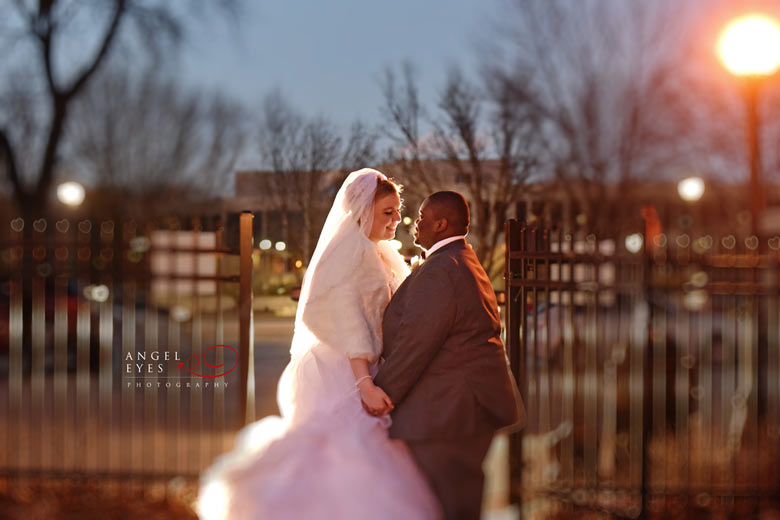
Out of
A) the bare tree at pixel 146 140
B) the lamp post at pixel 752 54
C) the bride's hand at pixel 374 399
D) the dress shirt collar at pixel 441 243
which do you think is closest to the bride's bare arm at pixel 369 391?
the bride's hand at pixel 374 399

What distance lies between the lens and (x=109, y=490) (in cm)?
684

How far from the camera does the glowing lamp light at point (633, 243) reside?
6082 millimetres

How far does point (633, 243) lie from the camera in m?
6.48

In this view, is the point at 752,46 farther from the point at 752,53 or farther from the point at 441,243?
the point at 441,243

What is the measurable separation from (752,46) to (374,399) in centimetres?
594

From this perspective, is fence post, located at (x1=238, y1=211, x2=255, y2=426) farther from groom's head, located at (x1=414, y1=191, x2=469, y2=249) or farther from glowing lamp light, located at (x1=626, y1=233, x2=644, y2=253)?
glowing lamp light, located at (x1=626, y1=233, x2=644, y2=253)

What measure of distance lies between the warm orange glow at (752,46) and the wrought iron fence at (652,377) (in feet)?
8.75

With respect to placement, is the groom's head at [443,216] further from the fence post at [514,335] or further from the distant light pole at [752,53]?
the distant light pole at [752,53]

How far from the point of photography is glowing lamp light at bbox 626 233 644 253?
20.0ft

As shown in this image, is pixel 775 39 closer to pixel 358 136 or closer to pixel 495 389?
pixel 495 389

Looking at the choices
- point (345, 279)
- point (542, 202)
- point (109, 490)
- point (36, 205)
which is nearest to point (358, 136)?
point (542, 202)

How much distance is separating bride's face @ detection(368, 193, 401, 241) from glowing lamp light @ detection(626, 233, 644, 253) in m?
2.02

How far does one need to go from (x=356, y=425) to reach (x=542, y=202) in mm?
15973

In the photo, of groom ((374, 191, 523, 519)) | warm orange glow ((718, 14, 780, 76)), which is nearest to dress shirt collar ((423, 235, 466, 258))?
groom ((374, 191, 523, 519))
